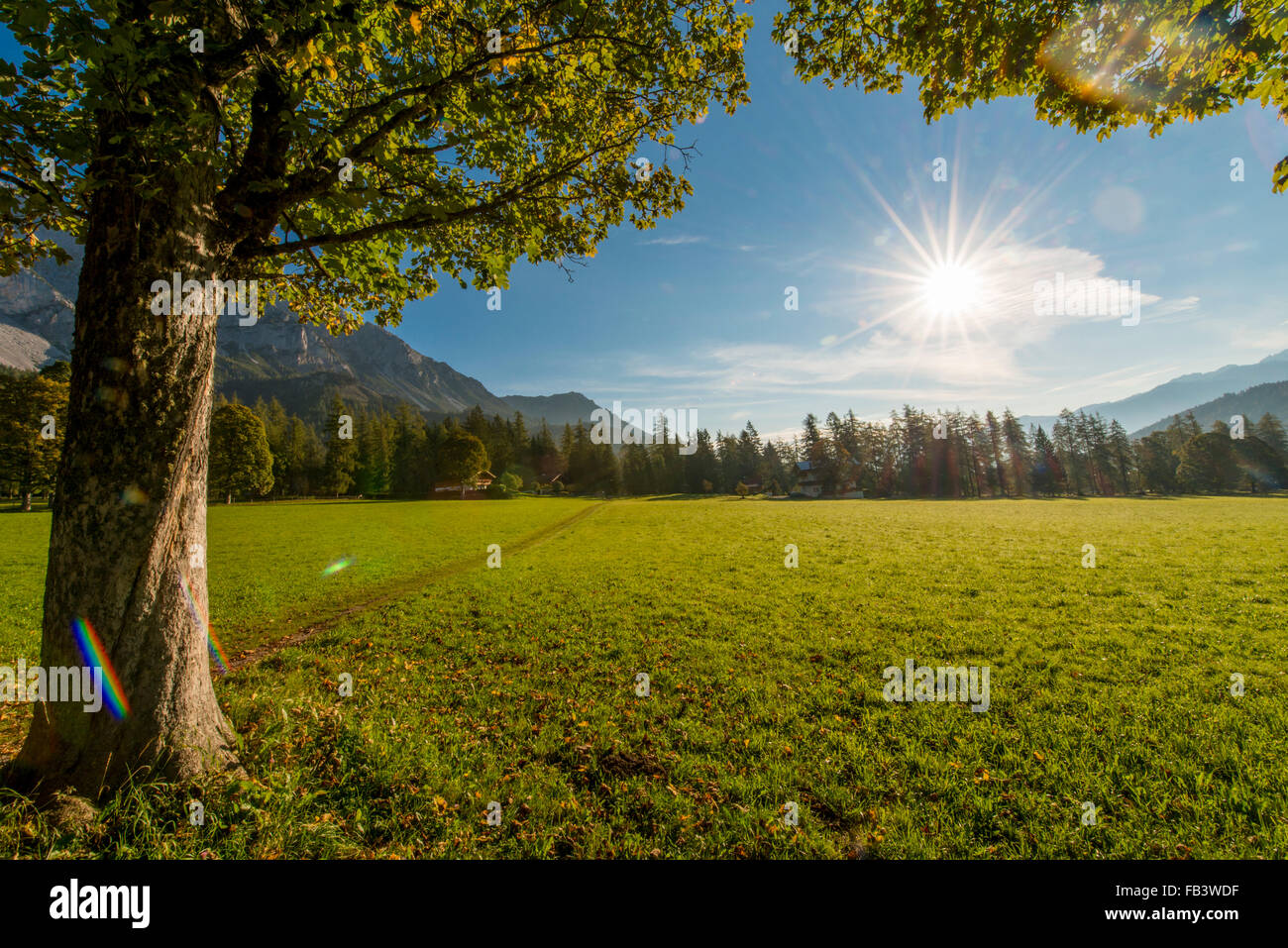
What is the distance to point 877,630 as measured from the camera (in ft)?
29.2

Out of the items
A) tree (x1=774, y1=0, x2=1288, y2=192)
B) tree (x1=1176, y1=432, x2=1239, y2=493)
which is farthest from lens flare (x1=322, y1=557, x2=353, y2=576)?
tree (x1=1176, y1=432, x2=1239, y2=493)

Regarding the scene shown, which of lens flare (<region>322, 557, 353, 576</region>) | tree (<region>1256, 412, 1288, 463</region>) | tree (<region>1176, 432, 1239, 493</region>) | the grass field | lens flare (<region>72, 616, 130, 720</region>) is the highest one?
tree (<region>1256, 412, 1288, 463</region>)

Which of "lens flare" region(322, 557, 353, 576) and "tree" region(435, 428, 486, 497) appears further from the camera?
"tree" region(435, 428, 486, 497)

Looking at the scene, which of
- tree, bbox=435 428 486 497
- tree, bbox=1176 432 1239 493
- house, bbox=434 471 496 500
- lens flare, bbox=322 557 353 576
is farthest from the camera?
tree, bbox=1176 432 1239 493

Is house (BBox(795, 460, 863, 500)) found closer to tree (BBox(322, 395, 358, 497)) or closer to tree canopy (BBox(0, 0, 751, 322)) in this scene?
tree (BBox(322, 395, 358, 497))

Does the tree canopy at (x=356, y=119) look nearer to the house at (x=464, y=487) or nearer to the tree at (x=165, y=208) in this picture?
the tree at (x=165, y=208)

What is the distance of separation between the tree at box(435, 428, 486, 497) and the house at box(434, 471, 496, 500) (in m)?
0.25

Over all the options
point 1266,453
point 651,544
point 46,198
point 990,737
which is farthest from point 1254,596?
point 1266,453

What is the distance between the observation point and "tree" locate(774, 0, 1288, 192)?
4.51 m

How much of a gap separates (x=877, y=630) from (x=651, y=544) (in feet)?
44.1

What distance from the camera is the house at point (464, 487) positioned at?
76938mm

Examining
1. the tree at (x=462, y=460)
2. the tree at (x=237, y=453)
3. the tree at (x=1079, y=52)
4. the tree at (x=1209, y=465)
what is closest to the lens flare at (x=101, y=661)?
the tree at (x=1079, y=52)

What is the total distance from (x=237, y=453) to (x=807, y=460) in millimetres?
101394
